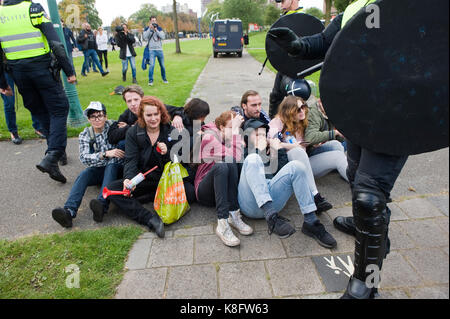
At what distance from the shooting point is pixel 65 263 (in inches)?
93.8

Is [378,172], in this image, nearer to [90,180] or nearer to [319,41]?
→ [319,41]

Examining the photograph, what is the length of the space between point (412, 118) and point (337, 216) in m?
1.52

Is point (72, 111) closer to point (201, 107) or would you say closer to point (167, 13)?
point (201, 107)

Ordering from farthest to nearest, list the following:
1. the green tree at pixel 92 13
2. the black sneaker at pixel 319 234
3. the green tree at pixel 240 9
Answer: the green tree at pixel 92 13
the green tree at pixel 240 9
the black sneaker at pixel 319 234

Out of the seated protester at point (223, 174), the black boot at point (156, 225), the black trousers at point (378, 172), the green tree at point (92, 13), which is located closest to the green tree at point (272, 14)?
the green tree at point (92, 13)

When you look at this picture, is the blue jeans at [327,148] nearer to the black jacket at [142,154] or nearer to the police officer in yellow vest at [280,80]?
the police officer in yellow vest at [280,80]

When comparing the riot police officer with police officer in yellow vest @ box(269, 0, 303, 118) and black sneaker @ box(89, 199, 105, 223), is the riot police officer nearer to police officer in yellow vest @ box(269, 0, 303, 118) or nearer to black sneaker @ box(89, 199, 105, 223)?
police officer in yellow vest @ box(269, 0, 303, 118)

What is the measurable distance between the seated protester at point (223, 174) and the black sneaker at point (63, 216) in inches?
46.0

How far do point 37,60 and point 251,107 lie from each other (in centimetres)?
255

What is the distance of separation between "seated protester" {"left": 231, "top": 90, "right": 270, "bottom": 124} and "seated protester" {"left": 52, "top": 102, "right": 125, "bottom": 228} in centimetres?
133

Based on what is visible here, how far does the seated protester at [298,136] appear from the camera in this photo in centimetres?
300

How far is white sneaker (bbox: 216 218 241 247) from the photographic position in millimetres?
2492

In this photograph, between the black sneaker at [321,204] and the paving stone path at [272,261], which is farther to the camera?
the black sneaker at [321,204]
